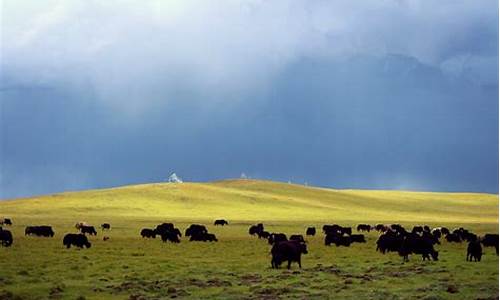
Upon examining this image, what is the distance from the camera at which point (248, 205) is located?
9838 cm

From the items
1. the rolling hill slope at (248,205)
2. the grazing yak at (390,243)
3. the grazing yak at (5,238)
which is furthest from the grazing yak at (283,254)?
the rolling hill slope at (248,205)

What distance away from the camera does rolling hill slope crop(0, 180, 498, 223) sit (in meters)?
86.7

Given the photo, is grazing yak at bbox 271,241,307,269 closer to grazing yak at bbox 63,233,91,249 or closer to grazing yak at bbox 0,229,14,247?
grazing yak at bbox 63,233,91,249

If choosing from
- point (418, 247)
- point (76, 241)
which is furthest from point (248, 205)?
Answer: point (418, 247)

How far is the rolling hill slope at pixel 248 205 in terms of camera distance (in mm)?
86688

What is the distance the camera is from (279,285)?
20766 millimetres

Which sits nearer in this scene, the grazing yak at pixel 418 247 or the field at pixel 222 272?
the field at pixel 222 272

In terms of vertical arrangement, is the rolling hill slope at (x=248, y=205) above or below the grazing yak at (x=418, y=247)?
above

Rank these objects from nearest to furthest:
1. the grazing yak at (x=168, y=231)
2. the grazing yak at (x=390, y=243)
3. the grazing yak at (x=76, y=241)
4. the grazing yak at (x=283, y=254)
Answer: the grazing yak at (x=283, y=254) < the grazing yak at (x=390, y=243) < the grazing yak at (x=76, y=241) < the grazing yak at (x=168, y=231)

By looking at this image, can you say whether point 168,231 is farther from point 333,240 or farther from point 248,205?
point 248,205

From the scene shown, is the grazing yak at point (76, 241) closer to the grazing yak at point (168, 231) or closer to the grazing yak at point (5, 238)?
the grazing yak at point (5, 238)

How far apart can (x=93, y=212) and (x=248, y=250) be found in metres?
52.9

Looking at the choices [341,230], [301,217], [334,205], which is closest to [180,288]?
[341,230]

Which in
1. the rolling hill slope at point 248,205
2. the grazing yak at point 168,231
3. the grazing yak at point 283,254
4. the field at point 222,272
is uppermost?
the rolling hill slope at point 248,205
